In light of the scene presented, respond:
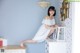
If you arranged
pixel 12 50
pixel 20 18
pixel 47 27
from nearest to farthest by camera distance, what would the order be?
pixel 12 50 → pixel 47 27 → pixel 20 18

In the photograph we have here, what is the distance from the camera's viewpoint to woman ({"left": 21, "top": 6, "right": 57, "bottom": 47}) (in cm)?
398

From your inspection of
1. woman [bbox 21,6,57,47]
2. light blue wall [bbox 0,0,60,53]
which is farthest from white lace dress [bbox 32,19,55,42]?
light blue wall [bbox 0,0,60,53]

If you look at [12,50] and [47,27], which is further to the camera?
[47,27]

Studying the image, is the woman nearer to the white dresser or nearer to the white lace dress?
the white lace dress

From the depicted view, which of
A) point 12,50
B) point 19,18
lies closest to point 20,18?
point 19,18

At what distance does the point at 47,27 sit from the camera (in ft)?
13.0

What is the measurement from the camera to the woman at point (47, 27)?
3977mm

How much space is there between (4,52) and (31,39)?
0.66 metres

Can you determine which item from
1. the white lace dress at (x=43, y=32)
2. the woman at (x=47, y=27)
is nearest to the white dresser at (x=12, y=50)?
the woman at (x=47, y=27)

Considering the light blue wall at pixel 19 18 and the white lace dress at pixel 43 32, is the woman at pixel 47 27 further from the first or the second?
the light blue wall at pixel 19 18

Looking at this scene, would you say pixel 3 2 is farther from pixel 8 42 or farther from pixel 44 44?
pixel 44 44

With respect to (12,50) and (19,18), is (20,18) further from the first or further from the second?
(12,50)

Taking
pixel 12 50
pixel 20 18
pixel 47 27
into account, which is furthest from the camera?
pixel 20 18

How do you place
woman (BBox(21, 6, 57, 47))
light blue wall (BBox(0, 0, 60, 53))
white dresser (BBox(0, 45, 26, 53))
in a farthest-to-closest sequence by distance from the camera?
light blue wall (BBox(0, 0, 60, 53)) → woman (BBox(21, 6, 57, 47)) → white dresser (BBox(0, 45, 26, 53))
